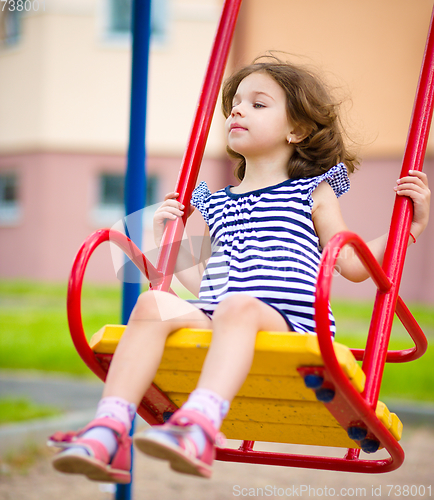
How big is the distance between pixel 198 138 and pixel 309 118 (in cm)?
32

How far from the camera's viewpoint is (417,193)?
5.08ft

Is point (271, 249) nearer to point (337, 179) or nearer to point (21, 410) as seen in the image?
point (337, 179)

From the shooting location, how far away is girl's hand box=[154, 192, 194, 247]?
167cm

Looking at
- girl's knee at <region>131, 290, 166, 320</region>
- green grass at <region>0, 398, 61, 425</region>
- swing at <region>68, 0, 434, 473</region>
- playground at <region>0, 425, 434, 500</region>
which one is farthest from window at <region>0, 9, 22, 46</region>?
girl's knee at <region>131, 290, 166, 320</region>

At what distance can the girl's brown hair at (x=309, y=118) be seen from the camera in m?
1.73

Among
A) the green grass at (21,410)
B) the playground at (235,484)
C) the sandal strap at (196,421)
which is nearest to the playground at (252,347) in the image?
the sandal strap at (196,421)

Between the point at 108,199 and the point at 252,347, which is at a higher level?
the point at 252,347

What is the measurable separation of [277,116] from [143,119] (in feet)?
2.19

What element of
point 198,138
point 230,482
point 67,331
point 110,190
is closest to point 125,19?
point 110,190

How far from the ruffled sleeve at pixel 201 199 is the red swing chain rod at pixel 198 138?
0.06m

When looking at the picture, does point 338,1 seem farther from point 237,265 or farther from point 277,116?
point 237,265

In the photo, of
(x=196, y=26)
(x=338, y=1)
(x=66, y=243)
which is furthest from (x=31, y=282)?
(x=338, y=1)

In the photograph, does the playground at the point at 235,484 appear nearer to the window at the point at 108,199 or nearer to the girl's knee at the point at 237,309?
the girl's knee at the point at 237,309

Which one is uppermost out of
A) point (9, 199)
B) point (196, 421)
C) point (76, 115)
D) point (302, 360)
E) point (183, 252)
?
point (76, 115)
